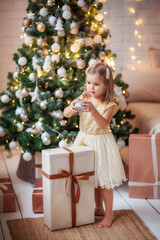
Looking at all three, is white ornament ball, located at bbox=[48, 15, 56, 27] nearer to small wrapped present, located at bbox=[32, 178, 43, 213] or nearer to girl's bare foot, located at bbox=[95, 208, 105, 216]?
small wrapped present, located at bbox=[32, 178, 43, 213]

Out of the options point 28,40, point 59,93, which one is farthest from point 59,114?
point 28,40

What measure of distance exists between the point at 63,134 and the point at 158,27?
2.11 meters

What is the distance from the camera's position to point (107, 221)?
2.18 m

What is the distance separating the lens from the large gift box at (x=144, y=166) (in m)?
2.54

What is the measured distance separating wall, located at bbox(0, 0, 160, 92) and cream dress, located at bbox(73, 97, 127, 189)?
1888 millimetres

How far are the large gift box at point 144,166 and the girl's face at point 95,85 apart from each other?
0.56 meters

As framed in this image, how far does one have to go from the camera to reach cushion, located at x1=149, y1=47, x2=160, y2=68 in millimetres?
3908

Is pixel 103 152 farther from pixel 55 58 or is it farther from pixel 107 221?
pixel 55 58

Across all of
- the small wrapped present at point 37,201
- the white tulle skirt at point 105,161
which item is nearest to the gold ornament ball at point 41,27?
the white tulle skirt at point 105,161

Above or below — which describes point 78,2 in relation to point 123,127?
above

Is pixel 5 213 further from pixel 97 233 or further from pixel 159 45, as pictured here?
pixel 159 45

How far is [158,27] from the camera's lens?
4.04m

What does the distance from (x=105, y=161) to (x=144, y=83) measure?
170 centimetres

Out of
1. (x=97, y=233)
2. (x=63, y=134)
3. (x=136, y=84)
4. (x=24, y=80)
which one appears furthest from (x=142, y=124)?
(x=97, y=233)
